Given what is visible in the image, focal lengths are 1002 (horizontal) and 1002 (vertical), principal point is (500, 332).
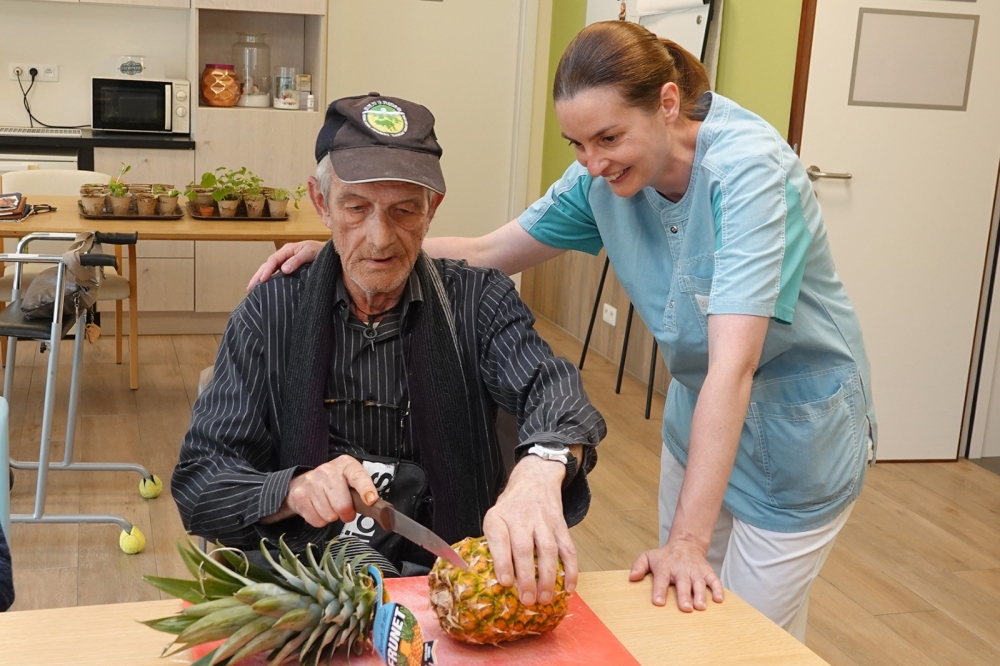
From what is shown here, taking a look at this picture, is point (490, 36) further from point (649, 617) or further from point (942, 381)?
point (649, 617)

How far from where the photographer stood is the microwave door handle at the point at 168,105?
5062 mm

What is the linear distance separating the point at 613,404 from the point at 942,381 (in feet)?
4.49

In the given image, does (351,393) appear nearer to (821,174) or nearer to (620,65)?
(620,65)

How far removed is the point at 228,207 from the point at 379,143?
2.56m

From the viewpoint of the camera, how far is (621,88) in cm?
146

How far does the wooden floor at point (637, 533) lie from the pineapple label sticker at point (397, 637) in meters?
1.87

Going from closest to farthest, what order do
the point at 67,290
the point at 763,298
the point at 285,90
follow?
1. the point at 763,298
2. the point at 67,290
3. the point at 285,90

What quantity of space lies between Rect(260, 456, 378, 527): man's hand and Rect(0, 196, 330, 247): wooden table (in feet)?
8.37

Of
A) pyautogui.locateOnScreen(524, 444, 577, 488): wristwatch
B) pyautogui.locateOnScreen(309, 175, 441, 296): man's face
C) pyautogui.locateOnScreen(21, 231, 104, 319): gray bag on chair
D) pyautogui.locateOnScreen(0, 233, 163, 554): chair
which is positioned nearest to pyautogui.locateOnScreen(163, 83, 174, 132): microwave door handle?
pyautogui.locateOnScreen(0, 233, 163, 554): chair

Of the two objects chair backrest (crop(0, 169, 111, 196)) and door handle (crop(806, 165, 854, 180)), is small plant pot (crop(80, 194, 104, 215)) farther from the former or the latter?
door handle (crop(806, 165, 854, 180))

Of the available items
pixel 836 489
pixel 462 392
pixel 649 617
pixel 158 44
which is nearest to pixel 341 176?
pixel 462 392

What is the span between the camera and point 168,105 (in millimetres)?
5090

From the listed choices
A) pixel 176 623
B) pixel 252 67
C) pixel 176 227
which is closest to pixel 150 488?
pixel 176 227

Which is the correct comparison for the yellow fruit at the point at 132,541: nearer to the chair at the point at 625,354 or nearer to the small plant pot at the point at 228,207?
the small plant pot at the point at 228,207
